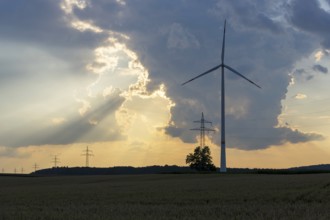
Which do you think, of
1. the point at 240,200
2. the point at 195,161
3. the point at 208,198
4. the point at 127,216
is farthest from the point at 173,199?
the point at 195,161

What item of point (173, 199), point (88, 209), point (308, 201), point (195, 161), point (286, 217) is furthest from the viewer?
point (195, 161)

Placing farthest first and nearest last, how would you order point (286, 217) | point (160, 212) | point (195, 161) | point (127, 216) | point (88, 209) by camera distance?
1. point (195, 161)
2. point (88, 209)
3. point (160, 212)
4. point (127, 216)
5. point (286, 217)

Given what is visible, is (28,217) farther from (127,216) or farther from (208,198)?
(208,198)

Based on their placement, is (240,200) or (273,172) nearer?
(240,200)

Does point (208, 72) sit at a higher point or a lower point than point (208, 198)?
higher

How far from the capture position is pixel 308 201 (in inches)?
1321

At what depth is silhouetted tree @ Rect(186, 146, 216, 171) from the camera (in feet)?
Result: 614

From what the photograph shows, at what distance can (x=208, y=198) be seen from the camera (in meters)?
37.1

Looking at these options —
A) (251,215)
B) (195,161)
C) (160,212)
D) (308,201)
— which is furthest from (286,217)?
(195,161)

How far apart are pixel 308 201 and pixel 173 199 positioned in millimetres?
8875

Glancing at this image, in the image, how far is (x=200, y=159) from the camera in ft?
618

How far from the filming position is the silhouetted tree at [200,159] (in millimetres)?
187000

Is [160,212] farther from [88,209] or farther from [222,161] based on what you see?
A: [222,161]

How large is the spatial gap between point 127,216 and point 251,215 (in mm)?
5601
